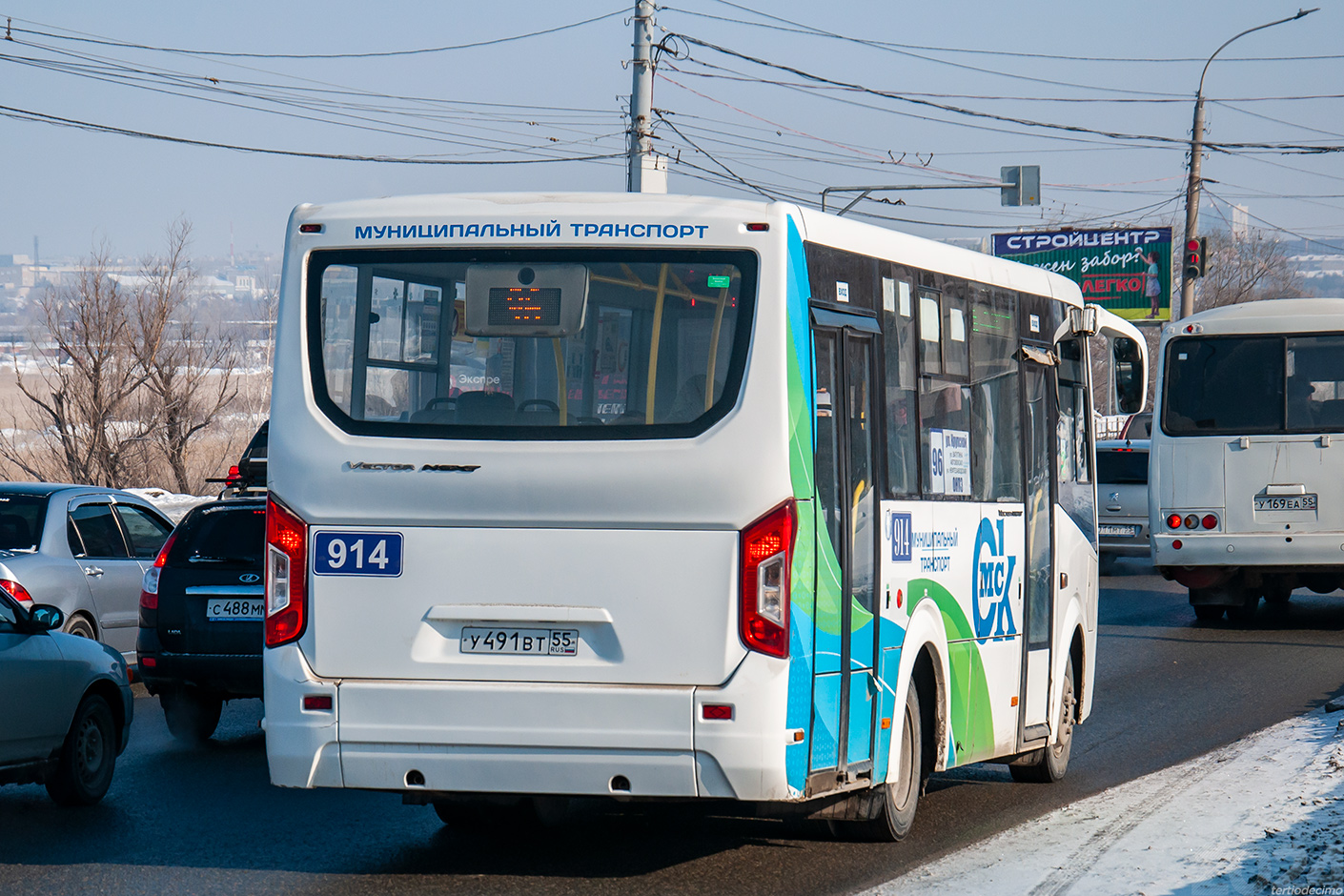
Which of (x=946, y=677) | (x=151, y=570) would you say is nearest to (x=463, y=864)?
(x=946, y=677)

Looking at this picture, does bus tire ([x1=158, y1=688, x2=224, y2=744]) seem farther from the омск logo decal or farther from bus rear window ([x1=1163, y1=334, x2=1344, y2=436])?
bus rear window ([x1=1163, y1=334, x2=1344, y2=436])

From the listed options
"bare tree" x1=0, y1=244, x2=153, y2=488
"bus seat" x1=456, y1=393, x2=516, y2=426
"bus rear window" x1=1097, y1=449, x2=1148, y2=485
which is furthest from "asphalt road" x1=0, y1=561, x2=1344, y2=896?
"bare tree" x1=0, y1=244, x2=153, y2=488

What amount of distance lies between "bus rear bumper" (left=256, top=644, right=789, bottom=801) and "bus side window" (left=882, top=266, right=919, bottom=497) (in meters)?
1.50

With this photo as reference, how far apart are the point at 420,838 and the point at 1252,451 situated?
12452 mm

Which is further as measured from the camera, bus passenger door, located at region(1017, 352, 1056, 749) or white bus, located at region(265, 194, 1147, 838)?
bus passenger door, located at region(1017, 352, 1056, 749)

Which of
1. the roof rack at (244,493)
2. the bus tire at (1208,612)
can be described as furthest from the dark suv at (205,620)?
the bus tire at (1208,612)

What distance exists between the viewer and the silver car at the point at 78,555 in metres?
12.3

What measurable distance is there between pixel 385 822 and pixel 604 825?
1.10 meters

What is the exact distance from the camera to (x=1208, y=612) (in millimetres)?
18609

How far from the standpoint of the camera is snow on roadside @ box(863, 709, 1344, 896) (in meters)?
6.31

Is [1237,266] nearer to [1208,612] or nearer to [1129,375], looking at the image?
[1208,612]

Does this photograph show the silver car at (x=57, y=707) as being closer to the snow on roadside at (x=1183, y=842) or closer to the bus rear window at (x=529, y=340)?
the bus rear window at (x=529, y=340)

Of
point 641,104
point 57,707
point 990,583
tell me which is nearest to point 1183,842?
point 990,583

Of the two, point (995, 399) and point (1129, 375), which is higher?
point (1129, 375)
